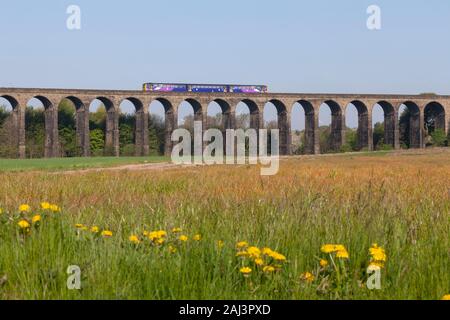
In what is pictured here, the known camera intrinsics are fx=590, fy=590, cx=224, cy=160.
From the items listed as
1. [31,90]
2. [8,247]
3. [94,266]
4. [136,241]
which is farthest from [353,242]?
[31,90]

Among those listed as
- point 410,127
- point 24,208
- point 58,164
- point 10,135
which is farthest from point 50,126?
point 24,208

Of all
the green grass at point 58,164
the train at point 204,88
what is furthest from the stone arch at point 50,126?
the green grass at point 58,164

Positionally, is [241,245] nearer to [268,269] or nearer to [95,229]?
[268,269]

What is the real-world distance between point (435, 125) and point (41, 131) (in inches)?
2136

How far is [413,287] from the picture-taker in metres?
3.76

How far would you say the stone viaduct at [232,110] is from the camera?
219 feet

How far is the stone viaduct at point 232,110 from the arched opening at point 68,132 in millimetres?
1271

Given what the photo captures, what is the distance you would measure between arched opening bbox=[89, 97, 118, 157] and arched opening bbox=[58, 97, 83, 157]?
2.49 meters

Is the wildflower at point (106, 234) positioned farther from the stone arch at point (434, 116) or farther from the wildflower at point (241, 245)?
the stone arch at point (434, 116)

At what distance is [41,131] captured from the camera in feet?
259

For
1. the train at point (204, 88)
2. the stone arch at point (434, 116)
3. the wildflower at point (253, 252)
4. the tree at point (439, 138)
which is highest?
the train at point (204, 88)

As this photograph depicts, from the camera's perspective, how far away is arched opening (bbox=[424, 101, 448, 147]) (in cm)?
7725
